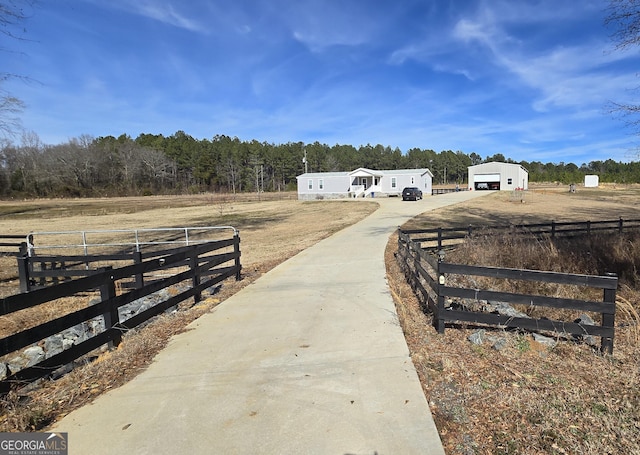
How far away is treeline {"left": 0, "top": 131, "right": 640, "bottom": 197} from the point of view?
90688mm

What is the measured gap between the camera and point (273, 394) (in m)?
3.78

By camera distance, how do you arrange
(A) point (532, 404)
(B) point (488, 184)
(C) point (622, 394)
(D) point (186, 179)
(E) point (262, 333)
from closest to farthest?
(A) point (532, 404)
(C) point (622, 394)
(E) point (262, 333)
(B) point (488, 184)
(D) point (186, 179)

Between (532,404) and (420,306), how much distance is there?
3717mm

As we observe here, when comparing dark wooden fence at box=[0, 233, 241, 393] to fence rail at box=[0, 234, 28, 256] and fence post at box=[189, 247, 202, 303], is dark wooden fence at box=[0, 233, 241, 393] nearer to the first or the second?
fence post at box=[189, 247, 202, 303]

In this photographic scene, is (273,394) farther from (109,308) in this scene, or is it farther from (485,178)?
(485,178)

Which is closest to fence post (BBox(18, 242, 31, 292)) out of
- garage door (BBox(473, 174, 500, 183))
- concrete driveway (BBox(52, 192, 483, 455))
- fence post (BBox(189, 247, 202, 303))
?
fence post (BBox(189, 247, 202, 303))

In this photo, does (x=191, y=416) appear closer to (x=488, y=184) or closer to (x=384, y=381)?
(x=384, y=381)

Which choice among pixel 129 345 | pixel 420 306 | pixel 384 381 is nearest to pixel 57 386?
pixel 129 345

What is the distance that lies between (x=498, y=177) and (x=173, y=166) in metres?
85.6

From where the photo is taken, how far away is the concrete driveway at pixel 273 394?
3.06 metres

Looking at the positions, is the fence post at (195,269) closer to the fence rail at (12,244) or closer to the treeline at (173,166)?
the fence rail at (12,244)

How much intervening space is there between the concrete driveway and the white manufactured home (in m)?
52.9

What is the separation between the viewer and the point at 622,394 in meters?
3.83

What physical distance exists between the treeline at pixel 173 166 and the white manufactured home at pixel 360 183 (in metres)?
28.3
